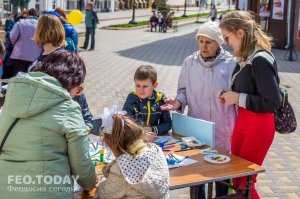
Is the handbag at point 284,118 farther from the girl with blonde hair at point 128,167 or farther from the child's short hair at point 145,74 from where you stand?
the girl with blonde hair at point 128,167

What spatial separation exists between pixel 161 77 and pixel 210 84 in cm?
886

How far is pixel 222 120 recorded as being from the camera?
410cm

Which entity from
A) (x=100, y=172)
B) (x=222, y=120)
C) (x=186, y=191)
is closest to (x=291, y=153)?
(x=186, y=191)

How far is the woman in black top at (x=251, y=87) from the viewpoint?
3.53 meters

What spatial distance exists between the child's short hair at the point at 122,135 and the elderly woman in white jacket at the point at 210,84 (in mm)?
1165

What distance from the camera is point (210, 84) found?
404cm

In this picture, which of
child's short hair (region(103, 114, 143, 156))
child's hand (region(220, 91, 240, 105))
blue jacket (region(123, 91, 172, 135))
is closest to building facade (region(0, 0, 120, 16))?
blue jacket (region(123, 91, 172, 135))

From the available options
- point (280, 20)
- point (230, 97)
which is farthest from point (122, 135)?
point (280, 20)

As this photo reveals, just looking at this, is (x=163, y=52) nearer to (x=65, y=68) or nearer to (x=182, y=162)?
(x=182, y=162)

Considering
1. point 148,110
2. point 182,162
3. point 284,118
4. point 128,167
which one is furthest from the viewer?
point 148,110

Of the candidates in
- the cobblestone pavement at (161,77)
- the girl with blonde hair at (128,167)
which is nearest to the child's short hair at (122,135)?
the girl with blonde hair at (128,167)

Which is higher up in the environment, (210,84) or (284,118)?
(210,84)

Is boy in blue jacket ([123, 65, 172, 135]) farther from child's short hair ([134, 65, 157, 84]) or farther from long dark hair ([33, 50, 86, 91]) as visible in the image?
long dark hair ([33, 50, 86, 91])

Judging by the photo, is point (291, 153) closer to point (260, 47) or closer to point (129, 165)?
point (260, 47)
